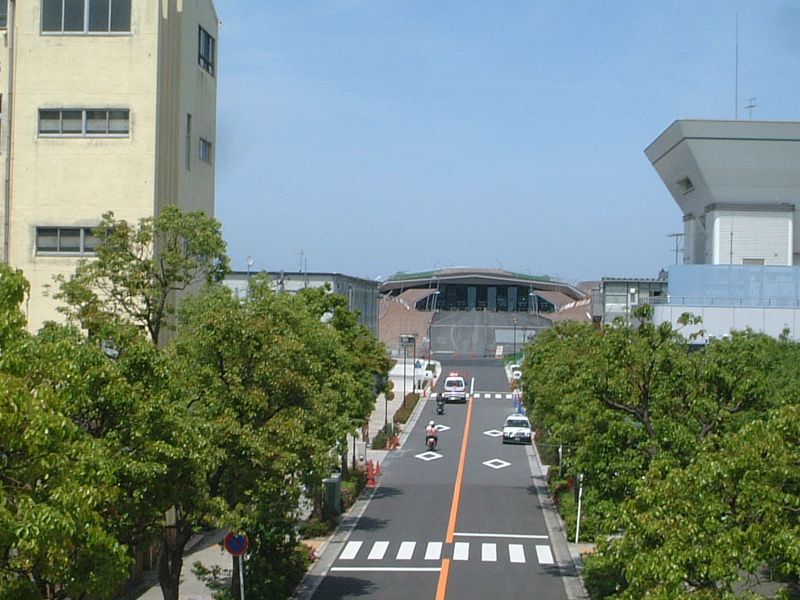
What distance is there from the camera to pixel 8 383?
30.9 feet

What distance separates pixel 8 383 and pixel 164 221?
487 inches

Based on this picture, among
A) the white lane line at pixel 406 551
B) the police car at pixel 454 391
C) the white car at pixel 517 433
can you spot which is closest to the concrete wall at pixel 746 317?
the white car at pixel 517 433

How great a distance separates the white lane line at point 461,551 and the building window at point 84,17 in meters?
16.5

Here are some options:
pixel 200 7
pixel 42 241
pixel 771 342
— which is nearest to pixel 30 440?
pixel 42 241

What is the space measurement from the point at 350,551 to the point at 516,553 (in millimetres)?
4646

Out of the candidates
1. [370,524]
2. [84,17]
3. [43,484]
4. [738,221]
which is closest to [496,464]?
[370,524]

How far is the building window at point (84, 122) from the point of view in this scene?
2700 cm

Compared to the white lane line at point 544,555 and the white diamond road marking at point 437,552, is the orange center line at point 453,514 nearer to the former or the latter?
the white diamond road marking at point 437,552

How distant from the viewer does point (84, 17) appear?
27.2 metres

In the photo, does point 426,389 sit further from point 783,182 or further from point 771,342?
point 771,342

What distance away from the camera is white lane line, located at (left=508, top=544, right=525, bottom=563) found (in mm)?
28277

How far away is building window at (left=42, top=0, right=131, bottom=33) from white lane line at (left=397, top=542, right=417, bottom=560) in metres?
15.8

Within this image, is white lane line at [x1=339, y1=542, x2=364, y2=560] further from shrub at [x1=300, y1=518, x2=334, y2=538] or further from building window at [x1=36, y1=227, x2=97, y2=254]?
building window at [x1=36, y1=227, x2=97, y2=254]

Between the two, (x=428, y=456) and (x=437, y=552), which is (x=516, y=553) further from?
(x=428, y=456)
